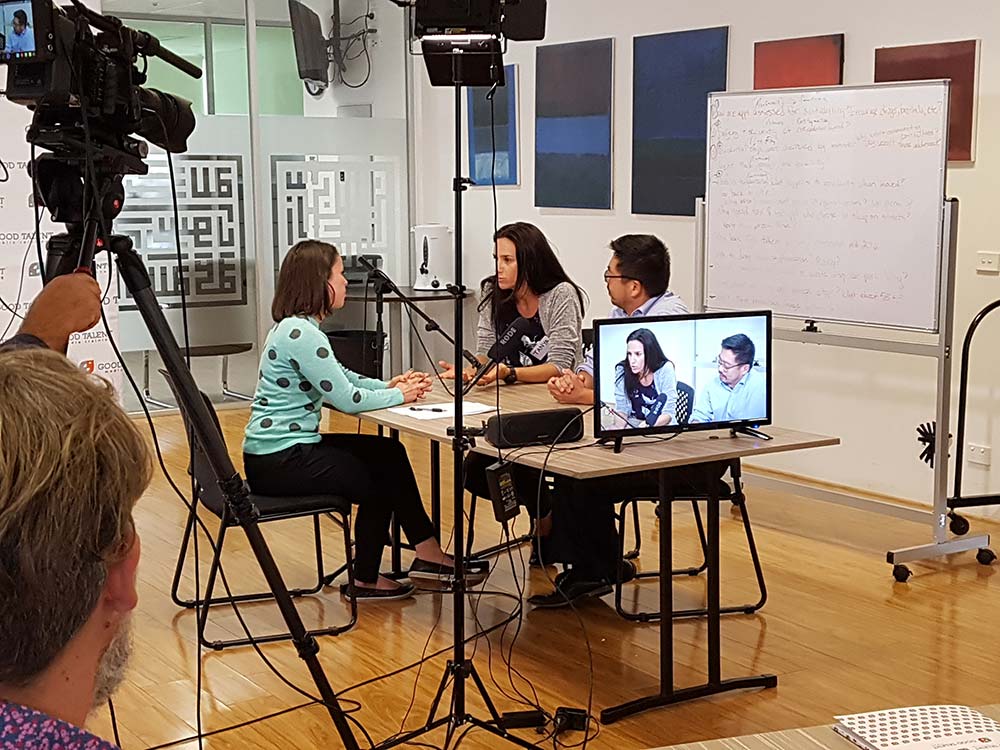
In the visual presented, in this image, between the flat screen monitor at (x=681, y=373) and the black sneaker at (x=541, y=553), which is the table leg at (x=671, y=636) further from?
the black sneaker at (x=541, y=553)

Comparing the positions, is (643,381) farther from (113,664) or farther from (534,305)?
(113,664)

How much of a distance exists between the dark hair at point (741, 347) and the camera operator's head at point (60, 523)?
2.52 metres

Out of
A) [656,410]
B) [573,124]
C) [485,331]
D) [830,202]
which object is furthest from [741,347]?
[573,124]

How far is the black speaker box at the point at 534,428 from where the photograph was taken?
326 cm

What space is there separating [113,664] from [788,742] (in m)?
0.88

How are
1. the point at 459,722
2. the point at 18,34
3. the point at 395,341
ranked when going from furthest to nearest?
1. the point at 395,341
2. the point at 459,722
3. the point at 18,34

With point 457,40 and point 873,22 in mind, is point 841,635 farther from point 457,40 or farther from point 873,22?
point 873,22

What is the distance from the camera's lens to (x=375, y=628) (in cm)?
377

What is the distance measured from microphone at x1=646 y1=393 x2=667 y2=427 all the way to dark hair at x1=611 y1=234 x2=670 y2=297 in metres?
0.77

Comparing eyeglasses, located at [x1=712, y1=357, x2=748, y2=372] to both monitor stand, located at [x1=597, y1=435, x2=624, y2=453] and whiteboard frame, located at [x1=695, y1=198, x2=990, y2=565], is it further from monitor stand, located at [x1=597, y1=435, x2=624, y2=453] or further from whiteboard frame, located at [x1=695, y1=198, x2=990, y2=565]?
whiteboard frame, located at [x1=695, y1=198, x2=990, y2=565]

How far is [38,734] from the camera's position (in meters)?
0.90

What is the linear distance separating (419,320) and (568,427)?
15.5 feet

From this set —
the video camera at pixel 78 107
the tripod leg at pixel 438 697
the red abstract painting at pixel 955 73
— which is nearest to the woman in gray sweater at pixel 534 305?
the tripod leg at pixel 438 697

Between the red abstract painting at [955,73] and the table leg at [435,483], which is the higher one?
the red abstract painting at [955,73]
